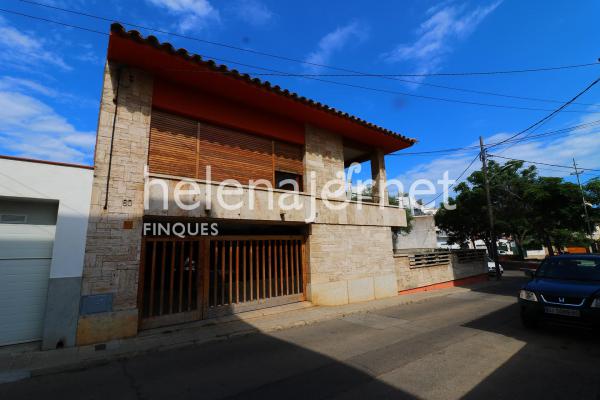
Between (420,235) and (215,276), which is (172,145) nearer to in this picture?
(215,276)

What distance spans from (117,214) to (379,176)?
880cm

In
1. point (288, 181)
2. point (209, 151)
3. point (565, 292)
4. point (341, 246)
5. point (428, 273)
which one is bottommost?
point (428, 273)

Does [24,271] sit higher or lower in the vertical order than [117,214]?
lower

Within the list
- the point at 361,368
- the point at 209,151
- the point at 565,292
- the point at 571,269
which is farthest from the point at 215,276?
the point at 571,269

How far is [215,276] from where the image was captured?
7.41m

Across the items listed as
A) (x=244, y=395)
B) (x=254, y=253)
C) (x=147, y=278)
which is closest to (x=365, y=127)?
(x=254, y=253)

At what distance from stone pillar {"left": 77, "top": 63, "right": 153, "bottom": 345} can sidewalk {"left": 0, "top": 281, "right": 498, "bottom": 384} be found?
1.50 ft

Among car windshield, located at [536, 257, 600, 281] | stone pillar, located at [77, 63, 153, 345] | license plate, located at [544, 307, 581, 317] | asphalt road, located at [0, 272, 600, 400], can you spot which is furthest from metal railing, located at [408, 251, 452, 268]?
stone pillar, located at [77, 63, 153, 345]

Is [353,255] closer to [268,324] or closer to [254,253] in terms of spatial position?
[254,253]

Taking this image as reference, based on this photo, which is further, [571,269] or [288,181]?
[288,181]

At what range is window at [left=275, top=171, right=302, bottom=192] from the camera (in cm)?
905

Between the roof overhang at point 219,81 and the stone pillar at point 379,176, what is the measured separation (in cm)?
132

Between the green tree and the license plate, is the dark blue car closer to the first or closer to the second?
the license plate

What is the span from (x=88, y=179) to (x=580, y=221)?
27.7 metres
